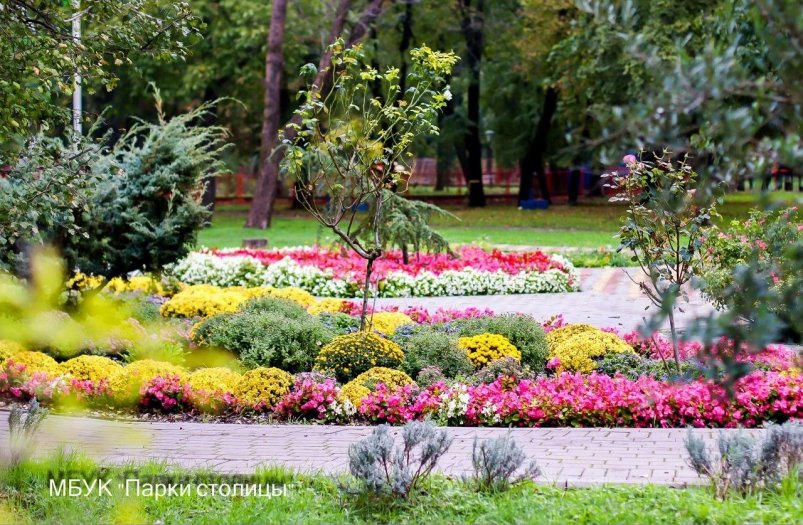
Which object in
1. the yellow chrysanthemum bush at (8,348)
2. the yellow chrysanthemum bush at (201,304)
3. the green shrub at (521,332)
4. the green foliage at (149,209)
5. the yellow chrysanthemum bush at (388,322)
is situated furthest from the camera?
the yellow chrysanthemum bush at (201,304)

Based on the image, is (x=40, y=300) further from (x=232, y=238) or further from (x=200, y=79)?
(x=200, y=79)

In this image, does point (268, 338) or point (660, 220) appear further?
point (268, 338)

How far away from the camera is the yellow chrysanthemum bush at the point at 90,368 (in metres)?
8.13

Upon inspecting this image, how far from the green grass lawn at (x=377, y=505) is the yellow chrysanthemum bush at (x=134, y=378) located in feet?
7.04

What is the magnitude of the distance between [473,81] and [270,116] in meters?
11.6

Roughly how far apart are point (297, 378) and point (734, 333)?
5.20 m

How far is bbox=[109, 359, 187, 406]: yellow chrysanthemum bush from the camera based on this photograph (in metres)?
7.77

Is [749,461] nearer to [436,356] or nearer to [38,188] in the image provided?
[436,356]

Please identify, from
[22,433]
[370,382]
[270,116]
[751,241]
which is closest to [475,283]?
[751,241]

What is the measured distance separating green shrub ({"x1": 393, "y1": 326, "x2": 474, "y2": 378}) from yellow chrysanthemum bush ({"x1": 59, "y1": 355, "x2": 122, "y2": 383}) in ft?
7.89

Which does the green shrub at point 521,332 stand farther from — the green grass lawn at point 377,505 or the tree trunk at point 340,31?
the tree trunk at point 340,31

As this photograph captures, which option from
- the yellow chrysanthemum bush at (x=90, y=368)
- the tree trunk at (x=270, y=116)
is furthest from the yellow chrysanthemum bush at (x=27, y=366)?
A: the tree trunk at (x=270, y=116)

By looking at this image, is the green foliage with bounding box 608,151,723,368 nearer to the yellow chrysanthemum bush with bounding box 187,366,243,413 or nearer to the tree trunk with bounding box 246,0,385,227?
the yellow chrysanthemum bush with bounding box 187,366,243,413

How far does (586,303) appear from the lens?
14.1 m
